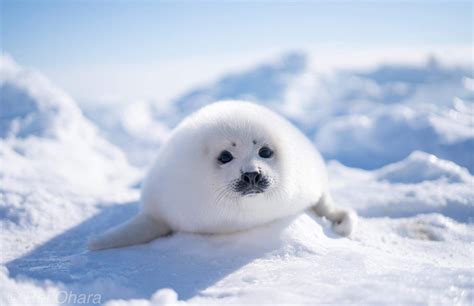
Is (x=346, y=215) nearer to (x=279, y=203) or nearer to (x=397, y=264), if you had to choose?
(x=279, y=203)

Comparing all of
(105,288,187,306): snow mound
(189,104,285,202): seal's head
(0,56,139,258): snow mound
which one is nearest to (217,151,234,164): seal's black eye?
(189,104,285,202): seal's head

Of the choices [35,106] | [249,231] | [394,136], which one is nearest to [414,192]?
[249,231]

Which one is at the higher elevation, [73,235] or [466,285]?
[73,235]

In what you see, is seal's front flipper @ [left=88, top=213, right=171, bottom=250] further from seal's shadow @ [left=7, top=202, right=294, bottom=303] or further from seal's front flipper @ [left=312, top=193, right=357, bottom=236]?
seal's front flipper @ [left=312, top=193, right=357, bottom=236]

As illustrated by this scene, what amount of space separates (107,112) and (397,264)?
16365 mm

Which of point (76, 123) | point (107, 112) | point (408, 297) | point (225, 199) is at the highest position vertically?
point (107, 112)

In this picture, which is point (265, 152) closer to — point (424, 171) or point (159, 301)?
point (159, 301)

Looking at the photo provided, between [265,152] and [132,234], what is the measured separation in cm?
110

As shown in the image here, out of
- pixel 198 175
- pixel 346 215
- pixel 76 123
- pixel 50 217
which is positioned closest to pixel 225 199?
pixel 198 175

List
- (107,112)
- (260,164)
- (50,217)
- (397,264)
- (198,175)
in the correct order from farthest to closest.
Answer: (107,112) → (50,217) → (198,175) → (260,164) → (397,264)

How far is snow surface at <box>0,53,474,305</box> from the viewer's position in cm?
205

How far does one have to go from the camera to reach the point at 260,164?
2.72 meters

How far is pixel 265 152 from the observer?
291cm

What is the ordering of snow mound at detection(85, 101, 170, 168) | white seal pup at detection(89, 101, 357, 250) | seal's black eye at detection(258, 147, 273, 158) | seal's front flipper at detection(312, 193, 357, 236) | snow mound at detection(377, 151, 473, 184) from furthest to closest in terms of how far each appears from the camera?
snow mound at detection(85, 101, 170, 168) < snow mound at detection(377, 151, 473, 184) < seal's front flipper at detection(312, 193, 357, 236) < seal's black eye at detection(258, 147, 273, 158) < white seal pup at detection(89, 101, 357, 250)
